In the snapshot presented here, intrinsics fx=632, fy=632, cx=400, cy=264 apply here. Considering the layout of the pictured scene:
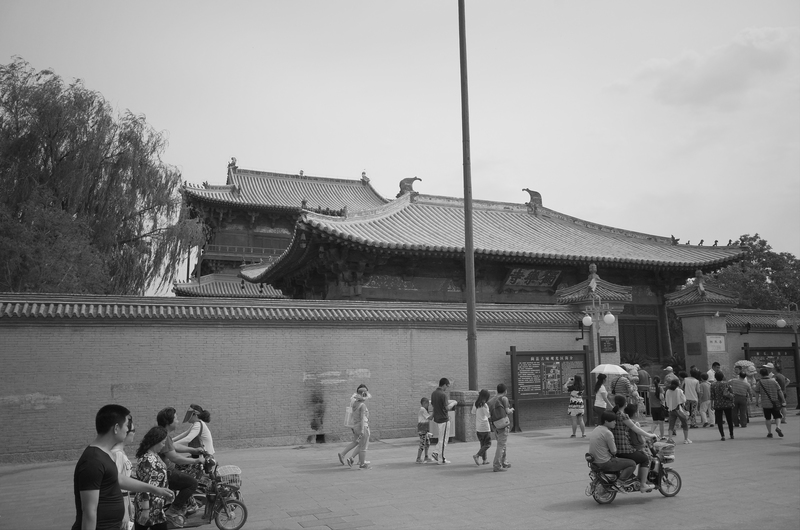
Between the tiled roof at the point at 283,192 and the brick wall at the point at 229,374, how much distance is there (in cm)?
2057

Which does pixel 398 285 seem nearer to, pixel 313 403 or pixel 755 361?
pixel 313 403

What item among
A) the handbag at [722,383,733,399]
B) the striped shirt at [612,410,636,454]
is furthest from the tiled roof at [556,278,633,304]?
the striped shirt at [612,410,636,454]

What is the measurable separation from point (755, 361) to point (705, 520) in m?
13.7

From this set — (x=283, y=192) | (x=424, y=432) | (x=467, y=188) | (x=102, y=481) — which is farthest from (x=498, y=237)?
(x=283, y=192)

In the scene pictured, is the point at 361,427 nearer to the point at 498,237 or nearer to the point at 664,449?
the point at 664,449

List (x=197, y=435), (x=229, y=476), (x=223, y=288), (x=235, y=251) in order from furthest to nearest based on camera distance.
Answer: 1. (x=235, y=251)
2. (x=223, y=288)
3. (x=197, y=435)
4. (x=229, y=476)

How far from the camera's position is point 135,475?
19.3 ft

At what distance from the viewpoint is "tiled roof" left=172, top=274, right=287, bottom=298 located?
1165 inches

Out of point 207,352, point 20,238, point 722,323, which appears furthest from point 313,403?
point 722,323

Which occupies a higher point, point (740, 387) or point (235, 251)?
point (235, 251)

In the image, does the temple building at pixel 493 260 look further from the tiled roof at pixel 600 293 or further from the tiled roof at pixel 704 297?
the tiled roof at pixel 704 297

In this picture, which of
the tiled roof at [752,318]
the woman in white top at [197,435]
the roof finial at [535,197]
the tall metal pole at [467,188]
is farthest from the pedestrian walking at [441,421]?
the roof finial at [535,197]

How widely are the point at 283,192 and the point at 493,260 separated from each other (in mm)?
21556

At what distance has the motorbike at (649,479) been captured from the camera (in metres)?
7.62
